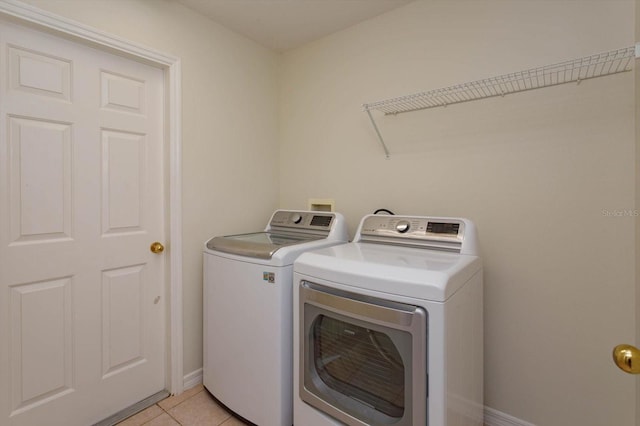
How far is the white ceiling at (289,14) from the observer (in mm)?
1851

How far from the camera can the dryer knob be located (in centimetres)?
164

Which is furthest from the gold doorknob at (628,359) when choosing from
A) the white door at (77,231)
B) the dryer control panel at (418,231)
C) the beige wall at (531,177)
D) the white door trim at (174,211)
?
the white door at (77,231)

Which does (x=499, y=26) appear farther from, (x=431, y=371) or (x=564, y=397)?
(x=564, y=397)

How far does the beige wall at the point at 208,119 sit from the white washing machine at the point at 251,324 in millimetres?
185

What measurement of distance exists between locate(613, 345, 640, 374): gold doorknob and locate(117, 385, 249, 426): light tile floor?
1660 mm

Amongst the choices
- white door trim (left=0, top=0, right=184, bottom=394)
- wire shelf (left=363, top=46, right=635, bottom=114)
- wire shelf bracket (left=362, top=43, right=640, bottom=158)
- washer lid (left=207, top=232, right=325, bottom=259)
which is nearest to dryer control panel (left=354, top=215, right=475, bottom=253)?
washer lid (left=207, top=232, right=325, bottom=259)

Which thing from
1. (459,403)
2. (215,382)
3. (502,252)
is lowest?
(215,382)

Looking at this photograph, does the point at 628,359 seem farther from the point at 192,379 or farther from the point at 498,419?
the point at 192,379

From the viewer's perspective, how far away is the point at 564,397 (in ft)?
4.69

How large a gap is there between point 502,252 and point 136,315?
2061mm

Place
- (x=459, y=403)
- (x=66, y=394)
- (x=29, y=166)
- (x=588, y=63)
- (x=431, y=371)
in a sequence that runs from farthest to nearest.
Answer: (x=66, y=394) → (x=29, y=166) → (x=588, y=63) → (x=459, y=403) → (x=431, y=371)

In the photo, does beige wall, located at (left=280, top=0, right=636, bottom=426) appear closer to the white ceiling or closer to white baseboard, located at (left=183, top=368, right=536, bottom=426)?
white baseboard, located at (left=183, top=368, right=536, bottom=426)

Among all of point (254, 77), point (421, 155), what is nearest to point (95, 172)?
point (254, 77)

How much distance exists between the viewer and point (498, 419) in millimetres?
1587
